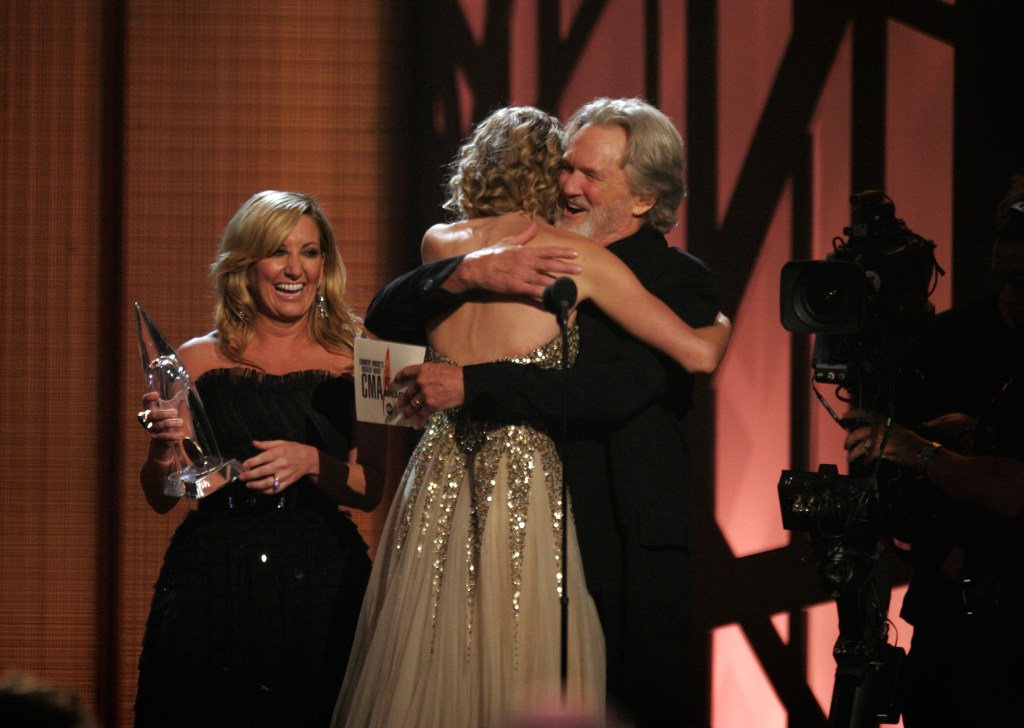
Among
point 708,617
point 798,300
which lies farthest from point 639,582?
point 708,617

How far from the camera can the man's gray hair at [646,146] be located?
2.58 m

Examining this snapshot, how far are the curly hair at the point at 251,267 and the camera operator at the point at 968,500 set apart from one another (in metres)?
Answer: 1.21

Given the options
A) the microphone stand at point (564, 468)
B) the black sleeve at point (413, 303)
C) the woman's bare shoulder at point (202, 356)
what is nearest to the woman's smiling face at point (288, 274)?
the woman's bare shoulder at point (202, 356)

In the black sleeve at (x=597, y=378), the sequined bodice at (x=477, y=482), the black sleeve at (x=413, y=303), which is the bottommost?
the sequined bodice at (x=477, y=482)

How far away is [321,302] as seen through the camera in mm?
2922

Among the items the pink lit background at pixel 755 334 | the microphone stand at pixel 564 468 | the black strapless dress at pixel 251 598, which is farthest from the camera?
the pink lit background at pixel 755 334

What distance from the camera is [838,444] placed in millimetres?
3764

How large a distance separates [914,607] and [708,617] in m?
1.11

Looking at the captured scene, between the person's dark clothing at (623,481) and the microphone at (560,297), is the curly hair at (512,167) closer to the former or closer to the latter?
the person's dark clothing at (623,481)

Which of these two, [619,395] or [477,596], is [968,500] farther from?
[477,596]

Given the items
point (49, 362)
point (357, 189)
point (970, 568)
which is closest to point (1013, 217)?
point (970, 568)

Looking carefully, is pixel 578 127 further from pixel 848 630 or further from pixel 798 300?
pixel 848 630

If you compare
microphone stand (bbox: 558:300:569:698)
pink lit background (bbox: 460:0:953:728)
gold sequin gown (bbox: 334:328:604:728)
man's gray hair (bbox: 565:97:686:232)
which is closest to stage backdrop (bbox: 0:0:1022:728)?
pink lit background (bbox: 460:0:953:728)

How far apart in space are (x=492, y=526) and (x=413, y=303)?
48cm
